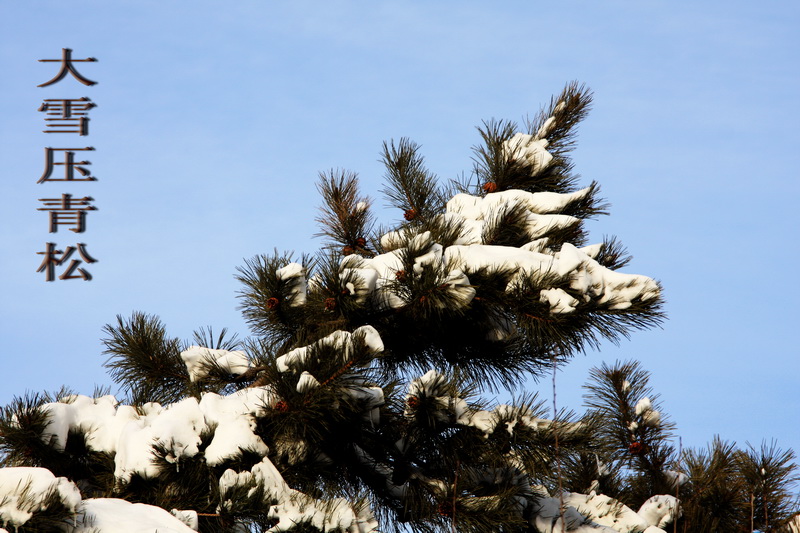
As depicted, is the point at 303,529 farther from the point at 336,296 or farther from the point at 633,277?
the point at 633,277

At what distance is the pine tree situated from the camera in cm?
358

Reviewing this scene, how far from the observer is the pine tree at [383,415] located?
11.7ft

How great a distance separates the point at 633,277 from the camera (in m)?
4.16

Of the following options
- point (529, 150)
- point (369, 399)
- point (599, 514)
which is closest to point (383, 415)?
point (369, 399)

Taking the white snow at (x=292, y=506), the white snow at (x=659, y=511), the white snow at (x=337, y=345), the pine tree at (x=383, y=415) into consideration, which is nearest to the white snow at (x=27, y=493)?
the pine tree at (x=383, y=415)

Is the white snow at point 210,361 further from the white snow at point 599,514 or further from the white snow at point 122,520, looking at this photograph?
the white snow at point 599,514

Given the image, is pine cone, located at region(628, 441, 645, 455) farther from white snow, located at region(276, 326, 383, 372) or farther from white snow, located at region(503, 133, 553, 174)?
white snow, located at region(276, 326, 383, 372)

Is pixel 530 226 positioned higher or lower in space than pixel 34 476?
higher

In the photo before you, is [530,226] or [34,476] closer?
[34,476]

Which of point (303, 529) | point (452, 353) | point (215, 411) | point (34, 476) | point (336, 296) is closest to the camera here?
point (34, 476)

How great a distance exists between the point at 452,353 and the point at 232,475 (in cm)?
160

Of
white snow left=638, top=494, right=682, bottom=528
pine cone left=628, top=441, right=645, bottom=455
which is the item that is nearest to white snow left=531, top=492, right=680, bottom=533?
white snow left=638, top=494, right=682, bottom=528

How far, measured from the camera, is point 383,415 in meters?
4.08

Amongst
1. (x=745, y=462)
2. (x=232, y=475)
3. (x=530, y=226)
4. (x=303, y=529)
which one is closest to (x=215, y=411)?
(x=232, y=475)
